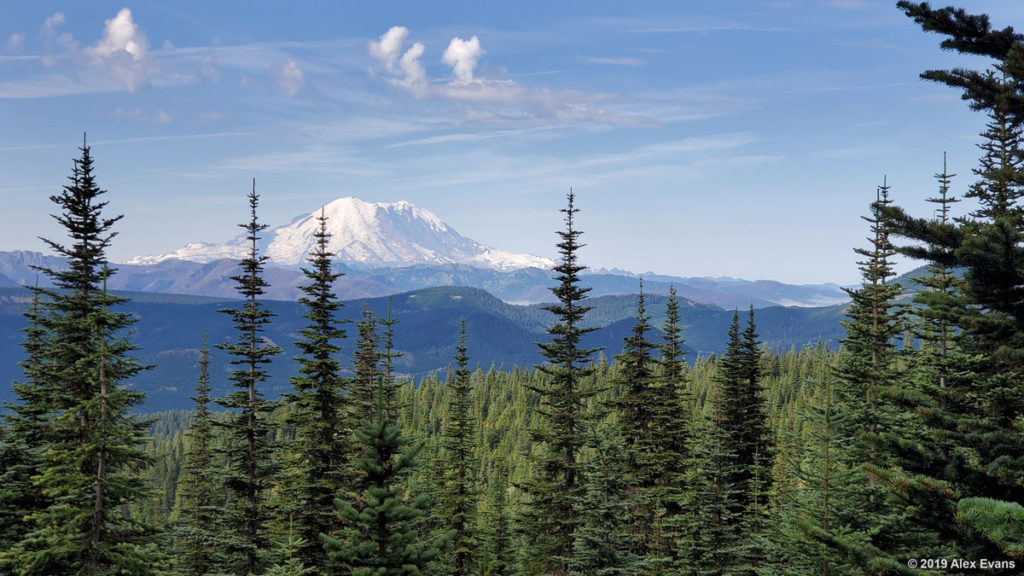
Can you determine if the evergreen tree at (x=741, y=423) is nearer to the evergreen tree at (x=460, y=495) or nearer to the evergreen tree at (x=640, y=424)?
the evergreen tree at (x=640, y=424)

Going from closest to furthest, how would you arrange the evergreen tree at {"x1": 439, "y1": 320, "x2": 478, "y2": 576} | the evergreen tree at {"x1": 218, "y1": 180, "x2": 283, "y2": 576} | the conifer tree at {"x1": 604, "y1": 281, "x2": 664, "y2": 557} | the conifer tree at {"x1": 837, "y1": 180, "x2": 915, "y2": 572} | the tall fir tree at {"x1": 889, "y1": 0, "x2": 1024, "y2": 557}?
1. the tall fir tree at {"x1": 889, "y1": 0, "x2": 1024, "y2": 557}
2. the conifer tree at {"x1": 837, "y1": 180, "x2": 915, "y2": 572}
3. the evergreen tree at {"x1": 218, "y1": 180, "x2": 283, "y2": 576}
4. the evergreen tree at {"x1": 439, "y1": 320, "x2": 478, "y2": 576}
5. the conifer tree at {"x1": 604, "y1": 281, "x2": 664, "y2": 557}

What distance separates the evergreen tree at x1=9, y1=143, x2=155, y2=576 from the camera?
19.2 metres

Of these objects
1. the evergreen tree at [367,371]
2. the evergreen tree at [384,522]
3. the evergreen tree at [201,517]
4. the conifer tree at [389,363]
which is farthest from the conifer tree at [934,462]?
the evergreen tree at [367,371]

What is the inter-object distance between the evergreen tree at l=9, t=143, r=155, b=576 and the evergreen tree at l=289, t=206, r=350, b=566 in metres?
8.18

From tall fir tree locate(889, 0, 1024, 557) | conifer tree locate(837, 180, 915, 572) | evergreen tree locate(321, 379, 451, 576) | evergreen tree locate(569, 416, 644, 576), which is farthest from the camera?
evergreen tree locate(569, 416, 644, 576)

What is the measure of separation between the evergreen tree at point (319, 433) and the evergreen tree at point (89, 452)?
26.8 ft

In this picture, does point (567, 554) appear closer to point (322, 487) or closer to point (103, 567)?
point (322, 487)

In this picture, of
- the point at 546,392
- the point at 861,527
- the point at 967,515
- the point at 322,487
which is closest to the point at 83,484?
the point at 322,487

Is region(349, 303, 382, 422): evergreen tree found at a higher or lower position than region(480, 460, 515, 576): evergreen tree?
higher

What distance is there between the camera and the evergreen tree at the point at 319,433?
94.0 ft

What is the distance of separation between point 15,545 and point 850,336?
3467cm

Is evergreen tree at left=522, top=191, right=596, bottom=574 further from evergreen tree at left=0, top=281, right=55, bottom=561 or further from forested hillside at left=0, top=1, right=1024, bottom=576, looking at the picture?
evergreen tree at left=0, top=281, right=55, bottom=561

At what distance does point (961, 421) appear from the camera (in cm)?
1078

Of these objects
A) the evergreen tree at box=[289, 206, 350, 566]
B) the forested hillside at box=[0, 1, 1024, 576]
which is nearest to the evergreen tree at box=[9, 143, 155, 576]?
the forested hillside at box=[0, 1, 1024, 576]
